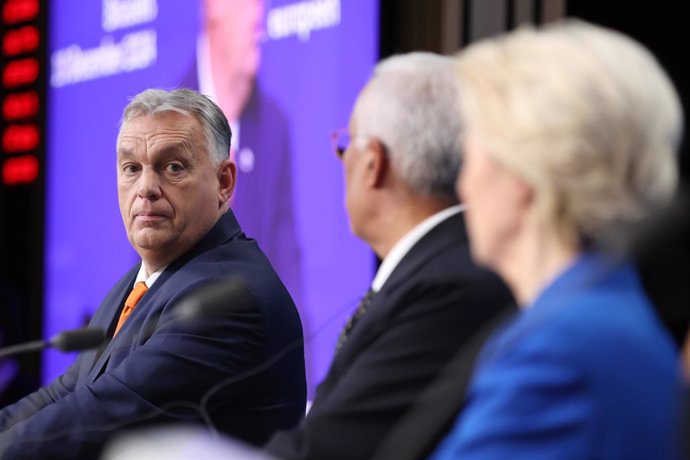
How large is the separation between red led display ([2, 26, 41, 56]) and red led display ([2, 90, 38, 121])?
0.17 meters

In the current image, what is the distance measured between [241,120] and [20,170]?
1.34 metres

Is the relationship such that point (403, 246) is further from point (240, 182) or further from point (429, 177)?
point (240, 182)

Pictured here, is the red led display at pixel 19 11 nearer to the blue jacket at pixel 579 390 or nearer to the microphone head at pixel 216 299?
the microphone head at pixel 216 299

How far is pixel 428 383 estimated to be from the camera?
73.9 inches

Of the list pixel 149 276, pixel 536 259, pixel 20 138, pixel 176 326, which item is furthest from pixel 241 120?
pixel 536 259

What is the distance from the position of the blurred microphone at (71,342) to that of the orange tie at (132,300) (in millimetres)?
809

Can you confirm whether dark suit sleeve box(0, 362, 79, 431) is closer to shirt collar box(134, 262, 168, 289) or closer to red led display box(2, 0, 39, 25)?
shirt collar box(134, 262, 168, 289)

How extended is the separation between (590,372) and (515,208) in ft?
0.90

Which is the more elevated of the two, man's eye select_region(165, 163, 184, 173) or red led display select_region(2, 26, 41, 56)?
red led display select_region(2, 26, 41, 56)

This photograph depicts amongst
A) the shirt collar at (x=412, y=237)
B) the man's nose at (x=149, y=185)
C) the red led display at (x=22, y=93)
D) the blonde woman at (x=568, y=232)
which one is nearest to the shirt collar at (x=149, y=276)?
the man's nose at (x=149, y=185)

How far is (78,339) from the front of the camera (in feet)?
6.61

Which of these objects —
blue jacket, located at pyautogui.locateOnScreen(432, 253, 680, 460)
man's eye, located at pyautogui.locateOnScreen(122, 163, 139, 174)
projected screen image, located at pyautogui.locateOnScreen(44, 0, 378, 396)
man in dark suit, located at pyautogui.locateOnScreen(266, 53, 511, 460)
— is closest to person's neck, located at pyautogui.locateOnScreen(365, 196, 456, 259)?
man in dark suit, located at pyautogui.locateOnScreen(266, 53, 511, 460)

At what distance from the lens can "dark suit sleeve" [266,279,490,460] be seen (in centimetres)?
186

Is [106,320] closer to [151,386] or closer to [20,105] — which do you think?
[151,386]
